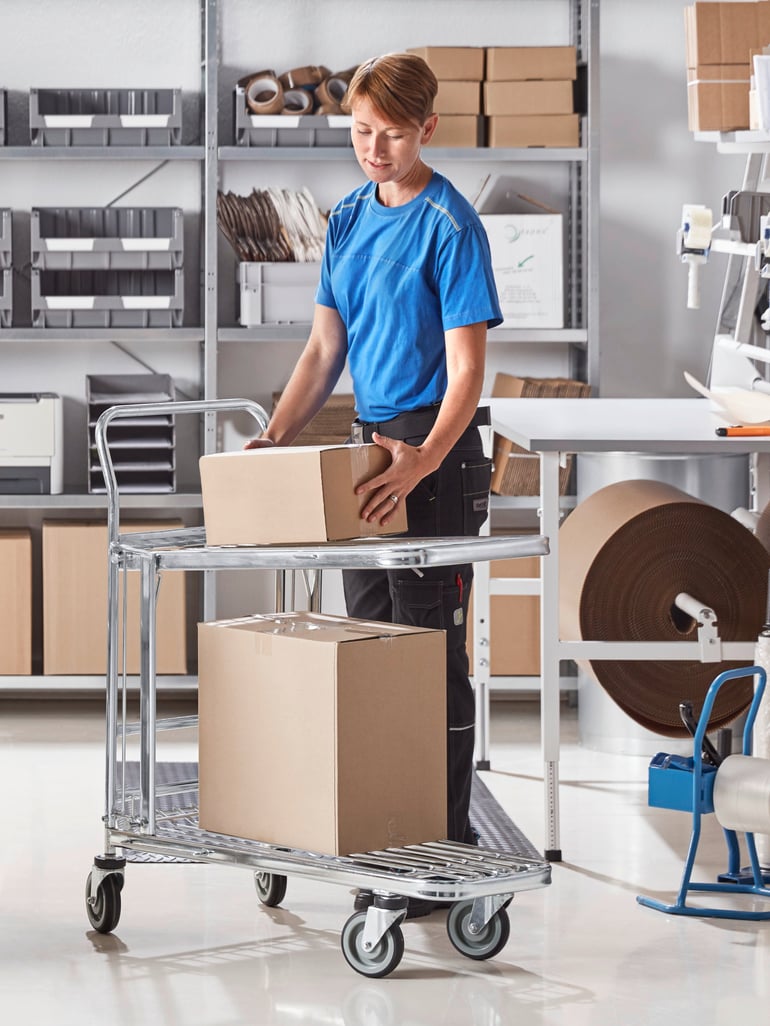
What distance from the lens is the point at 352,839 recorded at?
226cm

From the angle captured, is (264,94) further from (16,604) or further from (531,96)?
(16,604)

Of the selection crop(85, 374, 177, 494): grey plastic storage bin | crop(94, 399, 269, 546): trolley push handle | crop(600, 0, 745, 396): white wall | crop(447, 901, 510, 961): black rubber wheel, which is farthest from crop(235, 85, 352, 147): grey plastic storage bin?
crop(447, 901, 510, 961): black rubber wheel

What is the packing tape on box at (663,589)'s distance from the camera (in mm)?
3070

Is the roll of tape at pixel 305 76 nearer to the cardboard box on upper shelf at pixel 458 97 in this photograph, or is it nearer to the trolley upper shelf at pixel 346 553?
the cardboard box on upper shelf at pixel 458 97

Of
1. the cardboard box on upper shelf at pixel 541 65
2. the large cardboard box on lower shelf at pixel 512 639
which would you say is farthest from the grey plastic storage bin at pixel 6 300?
the large cardboard box on lower shelf at pixel 512 639

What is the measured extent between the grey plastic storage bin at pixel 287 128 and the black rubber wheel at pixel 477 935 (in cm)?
279

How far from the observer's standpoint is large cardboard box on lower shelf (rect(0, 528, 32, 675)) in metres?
4.49

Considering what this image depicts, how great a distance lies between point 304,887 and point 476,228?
1.31 m

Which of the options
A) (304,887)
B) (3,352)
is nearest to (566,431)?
(304,887)

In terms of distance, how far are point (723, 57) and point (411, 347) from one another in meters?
1.81

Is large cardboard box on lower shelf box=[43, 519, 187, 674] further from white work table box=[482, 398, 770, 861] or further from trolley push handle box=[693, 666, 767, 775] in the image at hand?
trolley push handle box=[693, 666, 767, 775]

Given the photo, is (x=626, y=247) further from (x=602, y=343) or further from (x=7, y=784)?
(x=7, y=784)

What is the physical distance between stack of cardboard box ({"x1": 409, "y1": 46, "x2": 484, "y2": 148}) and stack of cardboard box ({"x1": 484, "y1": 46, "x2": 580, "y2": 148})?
37 mm

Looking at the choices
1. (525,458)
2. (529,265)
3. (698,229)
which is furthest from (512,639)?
(698,229)
